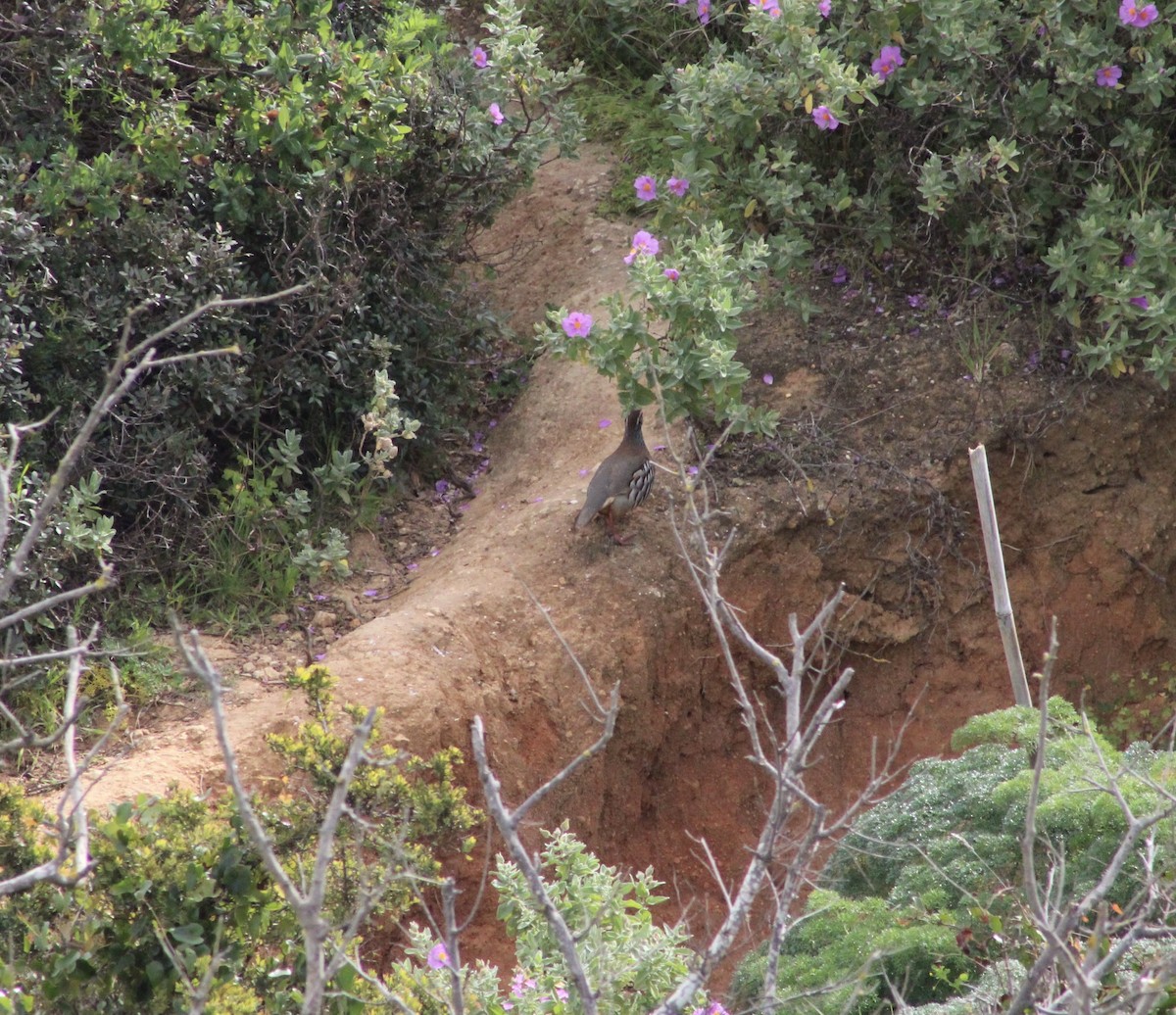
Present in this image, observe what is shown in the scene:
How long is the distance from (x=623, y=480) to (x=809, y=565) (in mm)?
1029

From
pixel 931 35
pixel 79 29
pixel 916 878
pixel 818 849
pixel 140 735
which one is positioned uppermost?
pixel 931 35

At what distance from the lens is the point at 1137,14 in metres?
5.56

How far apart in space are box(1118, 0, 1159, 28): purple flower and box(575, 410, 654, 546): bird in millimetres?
2576

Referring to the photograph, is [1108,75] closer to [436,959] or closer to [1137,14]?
[1137,14]

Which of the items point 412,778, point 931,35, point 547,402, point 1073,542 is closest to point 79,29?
point 547,402

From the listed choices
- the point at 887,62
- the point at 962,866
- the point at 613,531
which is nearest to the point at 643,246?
the point at 613,531

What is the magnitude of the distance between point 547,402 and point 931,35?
2.46 metres

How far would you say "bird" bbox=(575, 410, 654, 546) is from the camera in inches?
225

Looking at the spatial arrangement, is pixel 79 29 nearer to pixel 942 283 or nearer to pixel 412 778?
pixel 412 778

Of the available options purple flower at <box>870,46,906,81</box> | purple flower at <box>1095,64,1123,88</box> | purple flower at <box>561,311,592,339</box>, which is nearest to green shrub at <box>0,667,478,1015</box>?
purple flower at <box>561,311,592,339</box>

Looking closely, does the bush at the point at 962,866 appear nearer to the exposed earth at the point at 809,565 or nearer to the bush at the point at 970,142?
the exposed earth at the point at 809,565

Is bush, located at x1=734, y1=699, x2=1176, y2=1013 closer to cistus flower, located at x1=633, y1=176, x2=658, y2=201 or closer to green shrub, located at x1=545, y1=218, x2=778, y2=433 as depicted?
green shrub, located at x1=545, y1=218, x2=778, y2=433

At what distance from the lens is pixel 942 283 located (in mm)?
6508

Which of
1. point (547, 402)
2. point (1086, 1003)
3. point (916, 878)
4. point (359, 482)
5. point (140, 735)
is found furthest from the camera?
point (547, 402)
